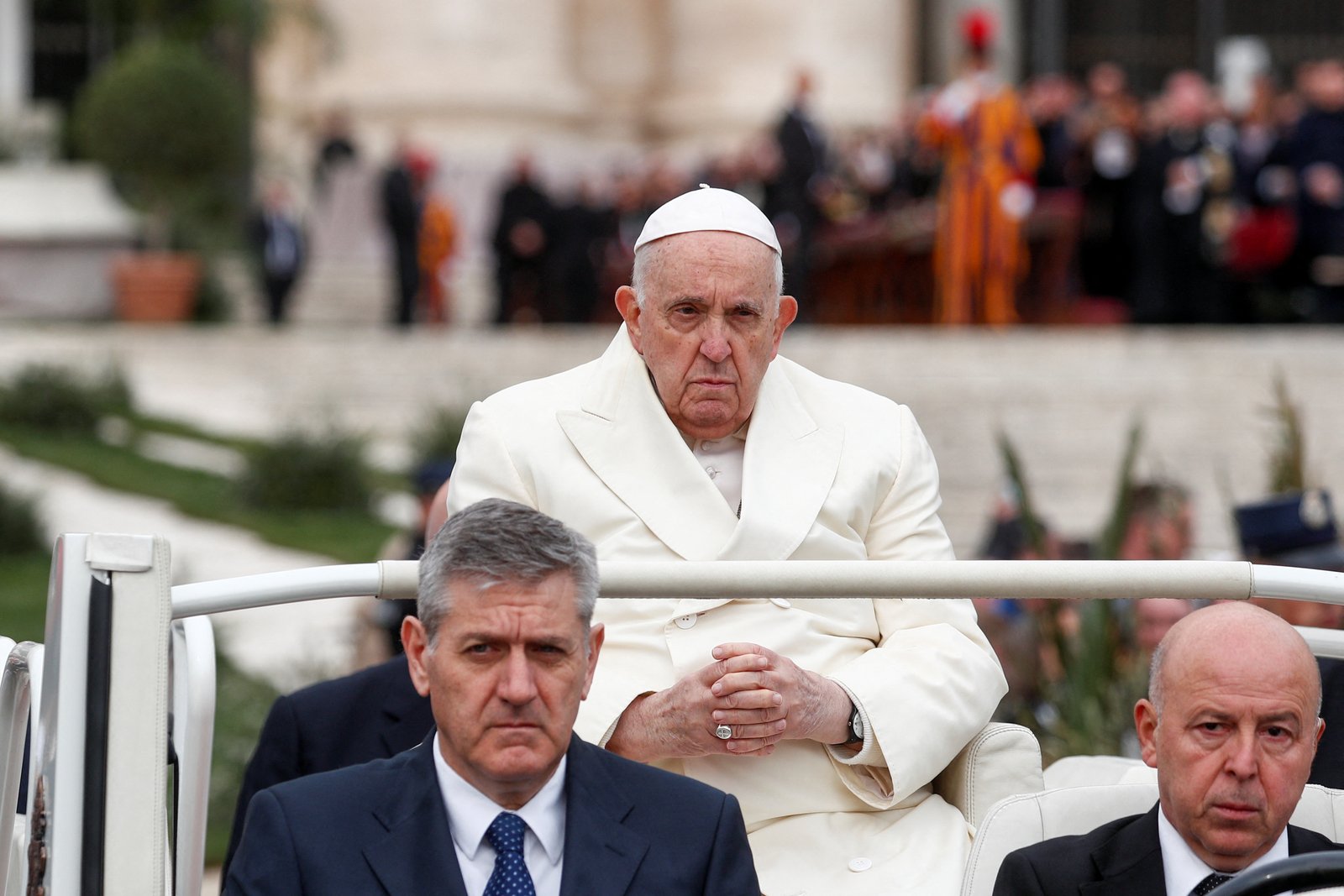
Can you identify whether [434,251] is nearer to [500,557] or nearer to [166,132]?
[166,132]

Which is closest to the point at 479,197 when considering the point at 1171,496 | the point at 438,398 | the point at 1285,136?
the point at 438,398

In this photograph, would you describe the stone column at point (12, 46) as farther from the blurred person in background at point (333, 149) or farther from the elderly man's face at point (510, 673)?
the elderly man's face at point (510, 673)

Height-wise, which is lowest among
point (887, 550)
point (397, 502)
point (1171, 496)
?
point (397, 502)

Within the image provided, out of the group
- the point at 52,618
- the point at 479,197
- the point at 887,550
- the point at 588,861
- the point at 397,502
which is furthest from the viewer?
the point at 479,197

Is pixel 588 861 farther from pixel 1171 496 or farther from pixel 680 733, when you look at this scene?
pixel 1171 496

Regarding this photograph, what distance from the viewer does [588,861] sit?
9.99 feet

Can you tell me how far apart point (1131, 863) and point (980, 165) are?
14283 mm

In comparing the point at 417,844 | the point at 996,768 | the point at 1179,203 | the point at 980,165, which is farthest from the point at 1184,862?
the point at 1179,203

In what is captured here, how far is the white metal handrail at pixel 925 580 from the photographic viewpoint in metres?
3.15

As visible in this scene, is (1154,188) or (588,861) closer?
(588,861)

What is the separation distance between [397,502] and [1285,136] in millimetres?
7895

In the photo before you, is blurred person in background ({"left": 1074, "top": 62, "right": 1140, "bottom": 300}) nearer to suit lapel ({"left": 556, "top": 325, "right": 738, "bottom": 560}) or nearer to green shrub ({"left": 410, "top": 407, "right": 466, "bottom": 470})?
green shrub ({"left": 410, "top": 407, "right": 466, "bottom": 470})

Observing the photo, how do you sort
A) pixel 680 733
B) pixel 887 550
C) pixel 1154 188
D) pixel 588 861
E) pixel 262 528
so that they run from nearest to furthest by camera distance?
pixel 588 861, pixel 680 733, pixel 887 550, pixel 262 528, pixel 1154 188

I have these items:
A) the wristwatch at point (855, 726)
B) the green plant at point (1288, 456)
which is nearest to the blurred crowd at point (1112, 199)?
the green plant at point (1288, 456)
